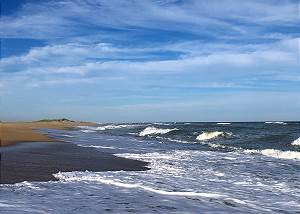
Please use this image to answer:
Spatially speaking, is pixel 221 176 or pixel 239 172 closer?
pixel 221 176

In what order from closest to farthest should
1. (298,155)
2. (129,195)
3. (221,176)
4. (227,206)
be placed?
(227,206), (129,195), (221,176), (298,155)

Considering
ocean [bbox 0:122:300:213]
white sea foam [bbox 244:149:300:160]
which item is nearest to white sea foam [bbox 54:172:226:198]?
ocean [bbox 0:122:300:213]

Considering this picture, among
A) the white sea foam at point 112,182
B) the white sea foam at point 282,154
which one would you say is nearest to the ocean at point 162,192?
the white sea foam at point 112,182

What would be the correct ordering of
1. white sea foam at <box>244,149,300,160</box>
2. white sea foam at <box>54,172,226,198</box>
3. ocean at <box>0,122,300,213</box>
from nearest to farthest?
ocean at <box>0,122,300,213</box> < white sea foam at <box>54,172,226,198</box> < white sea foam at <box>244,149,300,160</box>

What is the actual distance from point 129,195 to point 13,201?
2174mm

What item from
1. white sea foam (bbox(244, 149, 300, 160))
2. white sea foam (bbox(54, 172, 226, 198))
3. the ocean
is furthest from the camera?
white sea foam (bbox(244, 149, 300, 160))

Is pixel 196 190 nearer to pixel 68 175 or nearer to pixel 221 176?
pixel 221 176

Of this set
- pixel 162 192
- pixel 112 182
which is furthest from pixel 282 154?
pixel 162 192

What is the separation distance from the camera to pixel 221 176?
37.7ft

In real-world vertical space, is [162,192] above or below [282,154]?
above

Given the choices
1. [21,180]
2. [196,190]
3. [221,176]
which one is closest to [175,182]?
[196,190]

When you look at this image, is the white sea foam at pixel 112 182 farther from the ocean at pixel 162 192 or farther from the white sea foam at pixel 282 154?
the white sea foam at pixel 282 154

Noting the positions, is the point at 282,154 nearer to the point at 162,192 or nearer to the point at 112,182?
the point at 112,182

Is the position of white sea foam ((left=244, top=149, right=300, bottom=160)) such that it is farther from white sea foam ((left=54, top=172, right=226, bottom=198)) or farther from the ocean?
white sea foam ((left=54, top=172, right=226, bottom=198))
